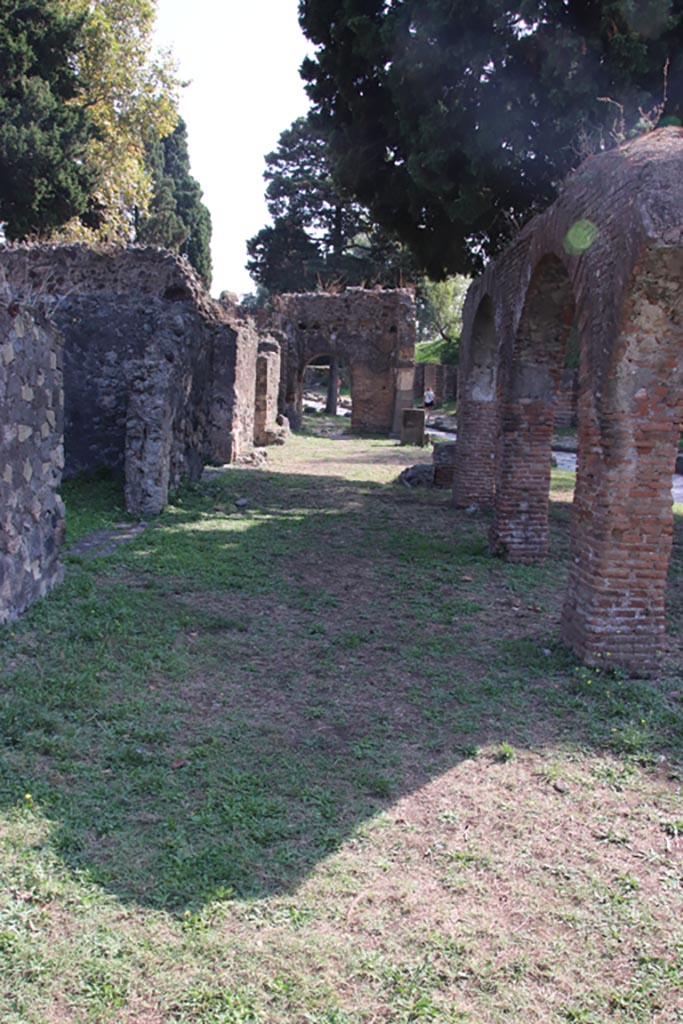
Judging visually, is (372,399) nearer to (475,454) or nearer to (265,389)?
(265,389)

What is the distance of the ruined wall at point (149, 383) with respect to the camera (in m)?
9.58

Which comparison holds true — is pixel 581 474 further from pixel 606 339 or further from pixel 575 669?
pixel 575 669

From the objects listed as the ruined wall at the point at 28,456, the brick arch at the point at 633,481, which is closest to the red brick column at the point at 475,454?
the brick arch at the point at 633,481

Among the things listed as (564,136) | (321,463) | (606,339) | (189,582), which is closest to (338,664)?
(189,582)

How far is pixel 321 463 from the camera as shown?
675 inches

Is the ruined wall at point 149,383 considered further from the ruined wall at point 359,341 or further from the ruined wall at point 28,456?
the ruined wall at point 359,341

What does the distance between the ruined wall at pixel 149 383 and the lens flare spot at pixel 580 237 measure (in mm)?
4990

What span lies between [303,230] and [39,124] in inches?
870

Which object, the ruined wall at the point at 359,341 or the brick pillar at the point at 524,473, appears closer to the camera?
the brick pillar at the point at 524,473

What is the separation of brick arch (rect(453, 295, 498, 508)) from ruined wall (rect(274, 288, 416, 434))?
13.0 m

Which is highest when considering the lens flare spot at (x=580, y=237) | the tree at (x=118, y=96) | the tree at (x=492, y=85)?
the tree at (x=118, y=96)

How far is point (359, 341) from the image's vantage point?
25547 mm

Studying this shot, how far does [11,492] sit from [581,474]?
13.5ft

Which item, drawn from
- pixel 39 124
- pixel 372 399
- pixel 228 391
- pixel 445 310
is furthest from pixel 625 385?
pixel 445 310
